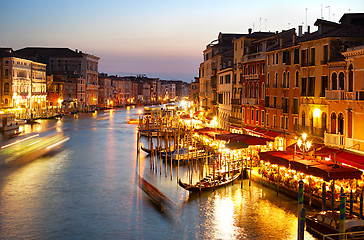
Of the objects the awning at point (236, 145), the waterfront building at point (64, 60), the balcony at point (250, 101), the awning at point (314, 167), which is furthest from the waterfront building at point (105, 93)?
the awning at point (314, 167)

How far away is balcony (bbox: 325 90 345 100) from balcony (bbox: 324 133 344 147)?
1.46m

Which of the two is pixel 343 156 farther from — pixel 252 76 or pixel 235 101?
pixel 235 101

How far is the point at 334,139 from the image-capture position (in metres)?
16.5

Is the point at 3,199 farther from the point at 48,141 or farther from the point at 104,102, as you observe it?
the point at 104,102

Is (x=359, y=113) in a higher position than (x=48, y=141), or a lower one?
higher

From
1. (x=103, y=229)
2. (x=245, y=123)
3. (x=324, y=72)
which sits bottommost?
(x=103, y=229)

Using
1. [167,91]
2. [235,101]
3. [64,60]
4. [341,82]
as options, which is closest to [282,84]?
[341,82]

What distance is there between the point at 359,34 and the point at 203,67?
3166 cm

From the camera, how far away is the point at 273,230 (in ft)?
43.9

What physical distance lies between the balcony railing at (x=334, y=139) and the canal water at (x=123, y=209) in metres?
2.96

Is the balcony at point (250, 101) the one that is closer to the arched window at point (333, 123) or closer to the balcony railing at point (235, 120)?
the balcony railing at point (235, 120)

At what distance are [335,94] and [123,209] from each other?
30.7ft

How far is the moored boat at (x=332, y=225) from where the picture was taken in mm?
11094

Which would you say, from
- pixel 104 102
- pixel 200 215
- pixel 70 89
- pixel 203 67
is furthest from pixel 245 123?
pixel 104 102
